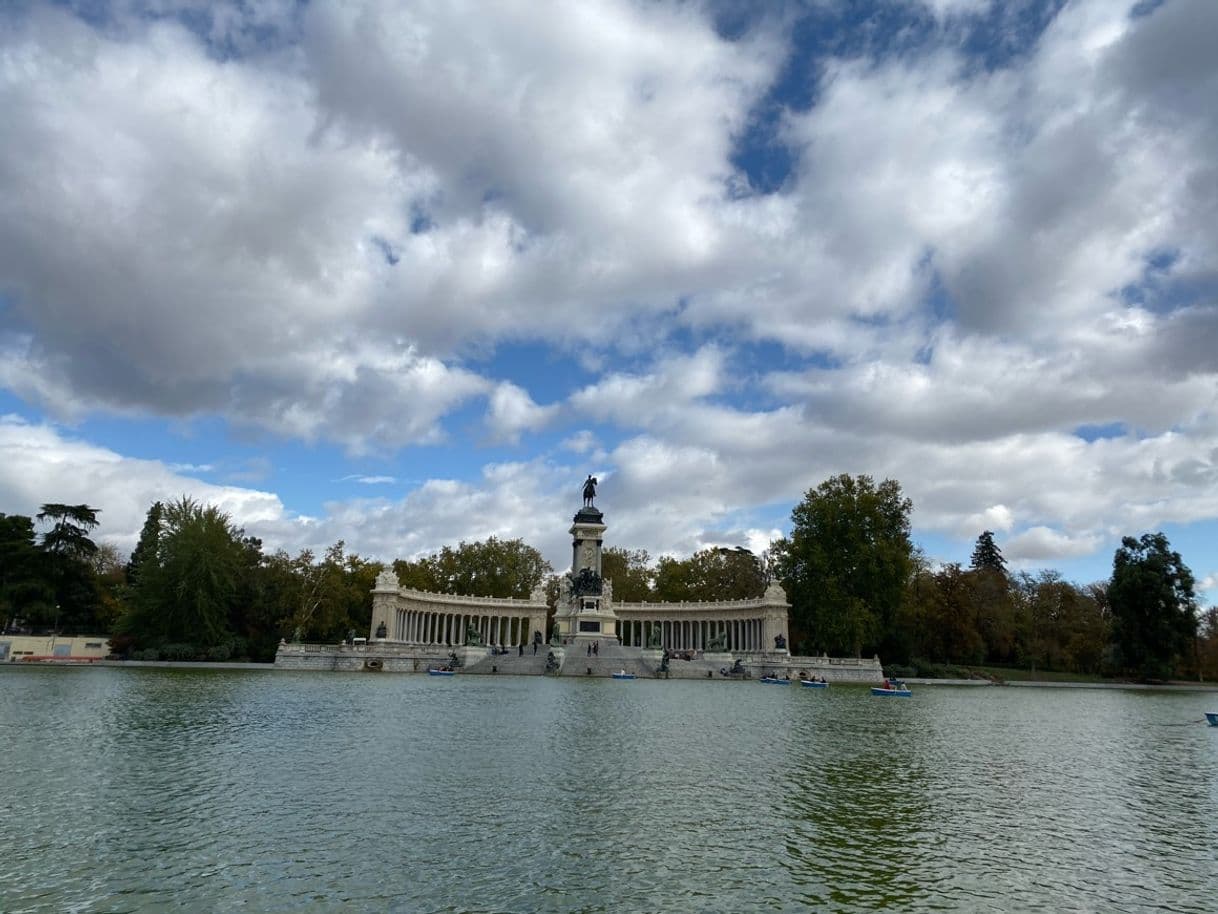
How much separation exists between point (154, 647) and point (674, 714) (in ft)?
159

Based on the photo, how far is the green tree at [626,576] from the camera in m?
95.3

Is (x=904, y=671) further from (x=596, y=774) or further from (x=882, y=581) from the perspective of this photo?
(x=596, y=774)

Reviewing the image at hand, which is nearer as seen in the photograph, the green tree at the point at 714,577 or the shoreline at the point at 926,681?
the shoreline at the point at 926,681

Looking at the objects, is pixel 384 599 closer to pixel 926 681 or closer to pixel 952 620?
pixel 926 681

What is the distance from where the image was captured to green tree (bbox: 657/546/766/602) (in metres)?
90.9

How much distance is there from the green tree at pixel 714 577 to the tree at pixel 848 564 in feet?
52.0

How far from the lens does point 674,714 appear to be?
30.7m

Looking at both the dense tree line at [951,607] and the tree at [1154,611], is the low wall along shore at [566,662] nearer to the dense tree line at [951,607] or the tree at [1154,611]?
the dense tree line at [951,607]

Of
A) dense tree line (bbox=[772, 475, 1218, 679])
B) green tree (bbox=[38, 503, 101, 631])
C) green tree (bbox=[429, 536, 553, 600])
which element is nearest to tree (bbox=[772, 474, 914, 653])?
dense tree line (bbox=[772, 475, 1218, 679])

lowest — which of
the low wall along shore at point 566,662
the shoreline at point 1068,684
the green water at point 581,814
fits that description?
the green water at point 581,814

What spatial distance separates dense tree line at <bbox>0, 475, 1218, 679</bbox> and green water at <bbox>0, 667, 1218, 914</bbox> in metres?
37.4

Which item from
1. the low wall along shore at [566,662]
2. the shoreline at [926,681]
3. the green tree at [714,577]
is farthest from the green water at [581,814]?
the green tree at [714,577]

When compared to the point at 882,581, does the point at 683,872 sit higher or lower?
lower

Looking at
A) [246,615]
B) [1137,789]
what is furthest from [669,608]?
[1137,789]
